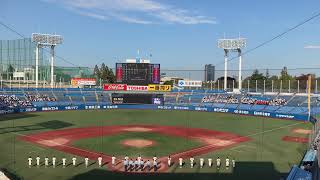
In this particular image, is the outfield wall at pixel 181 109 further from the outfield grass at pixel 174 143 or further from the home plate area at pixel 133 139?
the home plate area at pixel 133 139

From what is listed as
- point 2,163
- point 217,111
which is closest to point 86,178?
point 2,163

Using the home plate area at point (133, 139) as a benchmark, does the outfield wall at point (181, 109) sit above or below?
above

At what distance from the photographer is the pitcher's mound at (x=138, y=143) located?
3416 centimetres

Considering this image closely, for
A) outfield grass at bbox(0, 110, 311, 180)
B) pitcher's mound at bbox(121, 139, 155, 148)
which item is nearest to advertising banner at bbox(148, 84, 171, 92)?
outfield grass at bbox(0, 110, 311, 180)

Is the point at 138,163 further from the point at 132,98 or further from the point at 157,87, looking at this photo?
the point at 157,87

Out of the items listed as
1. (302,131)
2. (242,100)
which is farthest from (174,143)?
(242,100)

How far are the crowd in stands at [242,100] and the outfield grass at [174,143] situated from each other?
10131mm

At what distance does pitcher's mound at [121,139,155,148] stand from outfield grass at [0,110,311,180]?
2.12m

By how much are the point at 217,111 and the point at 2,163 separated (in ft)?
149

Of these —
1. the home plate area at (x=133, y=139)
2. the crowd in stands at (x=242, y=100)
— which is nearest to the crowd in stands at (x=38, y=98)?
the home plate area at (x=133, y=139)

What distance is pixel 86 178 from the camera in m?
22.8

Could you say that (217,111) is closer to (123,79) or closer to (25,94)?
(123,79)

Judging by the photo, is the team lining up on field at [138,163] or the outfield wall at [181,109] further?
the outfield wall at [181,109]

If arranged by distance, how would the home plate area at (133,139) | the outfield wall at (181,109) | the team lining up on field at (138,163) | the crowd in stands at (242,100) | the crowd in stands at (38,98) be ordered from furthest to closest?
the crowd in stands at (38,98) < the crowd in stands at (242,100) < the outfield wall at (181,109) < the home plate area at (133,139) < the team lining up on field at (138,163)
